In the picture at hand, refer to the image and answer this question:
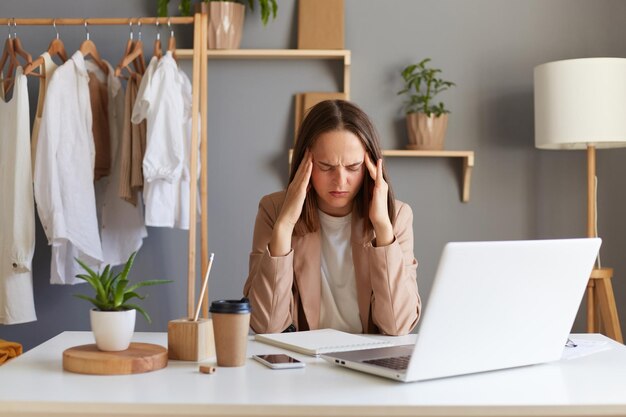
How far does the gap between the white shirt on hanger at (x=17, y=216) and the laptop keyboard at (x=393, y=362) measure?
6.44ft

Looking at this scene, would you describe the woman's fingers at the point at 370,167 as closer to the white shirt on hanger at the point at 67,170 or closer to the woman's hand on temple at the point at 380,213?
the woman's hand on temple at the point at 380,213

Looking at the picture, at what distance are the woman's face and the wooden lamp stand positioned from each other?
4.89 ft

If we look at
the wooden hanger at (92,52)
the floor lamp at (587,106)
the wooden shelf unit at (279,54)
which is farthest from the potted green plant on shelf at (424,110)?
the wooden hanger at (92,52)

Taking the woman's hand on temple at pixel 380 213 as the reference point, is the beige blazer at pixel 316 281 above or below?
below

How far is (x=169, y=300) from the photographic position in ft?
11.3

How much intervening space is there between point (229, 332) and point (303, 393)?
0.25 meters

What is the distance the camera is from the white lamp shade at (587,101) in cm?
297

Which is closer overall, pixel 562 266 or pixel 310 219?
pixel 562 266

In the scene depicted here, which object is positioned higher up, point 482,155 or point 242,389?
point 482,155

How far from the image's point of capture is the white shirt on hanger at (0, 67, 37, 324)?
2877 mm

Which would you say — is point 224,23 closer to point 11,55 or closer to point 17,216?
point 11,55

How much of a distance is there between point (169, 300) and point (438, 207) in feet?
4.11

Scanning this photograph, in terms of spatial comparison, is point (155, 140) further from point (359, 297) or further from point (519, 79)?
point (519, 79)

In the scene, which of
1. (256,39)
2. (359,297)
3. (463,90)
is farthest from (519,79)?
(359,297)
